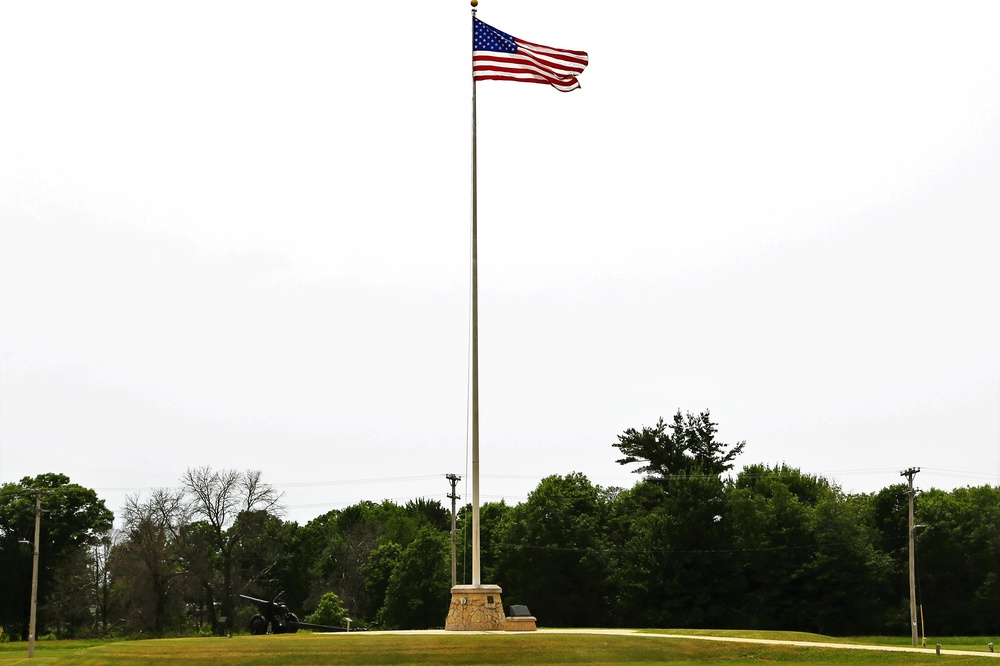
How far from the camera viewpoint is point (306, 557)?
99.8m

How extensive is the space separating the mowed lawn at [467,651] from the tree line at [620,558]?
3079cm

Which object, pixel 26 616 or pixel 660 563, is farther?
pixel 26 616

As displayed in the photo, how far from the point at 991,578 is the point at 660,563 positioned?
2213 centimetres

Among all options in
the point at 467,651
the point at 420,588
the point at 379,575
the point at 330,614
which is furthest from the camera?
the point at 379,575

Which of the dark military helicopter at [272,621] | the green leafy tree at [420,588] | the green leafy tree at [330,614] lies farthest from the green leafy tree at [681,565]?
the dark military helicopter at [272,621]

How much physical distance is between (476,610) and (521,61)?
64.4 feet

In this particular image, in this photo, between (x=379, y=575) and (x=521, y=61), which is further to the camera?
(x=379, y=575)

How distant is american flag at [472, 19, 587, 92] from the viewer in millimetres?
36625

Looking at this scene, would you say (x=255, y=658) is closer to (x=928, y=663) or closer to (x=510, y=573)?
(x=928, y=663)

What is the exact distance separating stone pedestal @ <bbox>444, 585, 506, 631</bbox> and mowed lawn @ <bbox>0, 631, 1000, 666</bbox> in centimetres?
123

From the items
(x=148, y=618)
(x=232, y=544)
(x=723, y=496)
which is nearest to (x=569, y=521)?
(x=723, y=496)

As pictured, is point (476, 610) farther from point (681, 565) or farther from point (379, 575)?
point (379, 575)

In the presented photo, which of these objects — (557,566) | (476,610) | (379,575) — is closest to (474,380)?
(476,610)

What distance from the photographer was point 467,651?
110 feet
